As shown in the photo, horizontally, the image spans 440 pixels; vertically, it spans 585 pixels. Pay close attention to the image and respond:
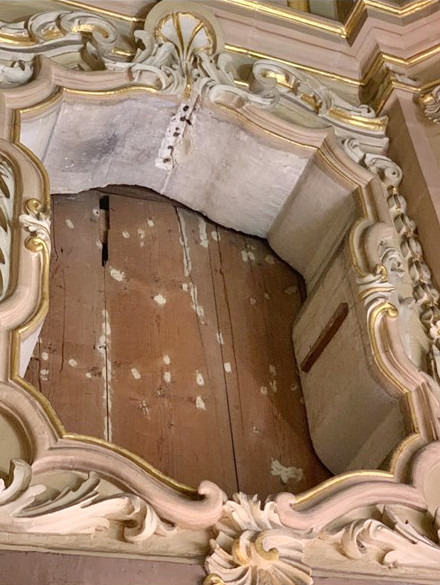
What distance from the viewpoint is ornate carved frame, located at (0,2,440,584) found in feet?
4.97

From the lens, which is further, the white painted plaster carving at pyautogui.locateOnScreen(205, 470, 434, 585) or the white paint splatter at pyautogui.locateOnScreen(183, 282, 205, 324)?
the white paint splatter at pyautogui.locateOnScreen(183, 282, 205, 324)

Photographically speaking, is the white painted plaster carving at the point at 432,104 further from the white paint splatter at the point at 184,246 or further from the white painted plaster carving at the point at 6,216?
the white painted plaster carving at the point at 6,216

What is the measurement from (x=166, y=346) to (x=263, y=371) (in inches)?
10.6

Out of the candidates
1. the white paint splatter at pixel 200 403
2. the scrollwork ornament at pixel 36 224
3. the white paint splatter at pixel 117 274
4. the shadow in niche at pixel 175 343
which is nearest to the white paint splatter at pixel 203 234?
the shadow in niche at pixel 175 343

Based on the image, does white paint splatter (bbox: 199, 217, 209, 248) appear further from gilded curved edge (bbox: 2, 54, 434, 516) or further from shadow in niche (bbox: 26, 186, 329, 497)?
gilded curved edge (bbox: 2, 54, 434, 516)

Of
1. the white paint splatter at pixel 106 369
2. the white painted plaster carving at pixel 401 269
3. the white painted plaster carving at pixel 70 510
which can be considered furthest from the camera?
the white painted plaster carving at pixel 401 269

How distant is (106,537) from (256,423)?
27.3 inches

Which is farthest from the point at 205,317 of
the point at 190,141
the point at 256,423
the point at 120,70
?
the point at 120,70

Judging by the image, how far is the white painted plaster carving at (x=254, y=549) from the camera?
152 cm

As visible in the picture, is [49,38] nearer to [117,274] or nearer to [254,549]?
[117,274]

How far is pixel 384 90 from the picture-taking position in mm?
2650

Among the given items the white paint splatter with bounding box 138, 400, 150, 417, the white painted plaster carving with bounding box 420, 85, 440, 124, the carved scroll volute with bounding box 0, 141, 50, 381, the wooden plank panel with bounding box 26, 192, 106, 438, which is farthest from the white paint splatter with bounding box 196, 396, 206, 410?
the white painted plaster carving with bounding box 420, 85, 440, 124

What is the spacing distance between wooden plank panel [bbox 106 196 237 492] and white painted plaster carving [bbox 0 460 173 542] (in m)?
0.40

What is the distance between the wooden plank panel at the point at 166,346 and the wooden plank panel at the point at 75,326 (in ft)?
0.13
